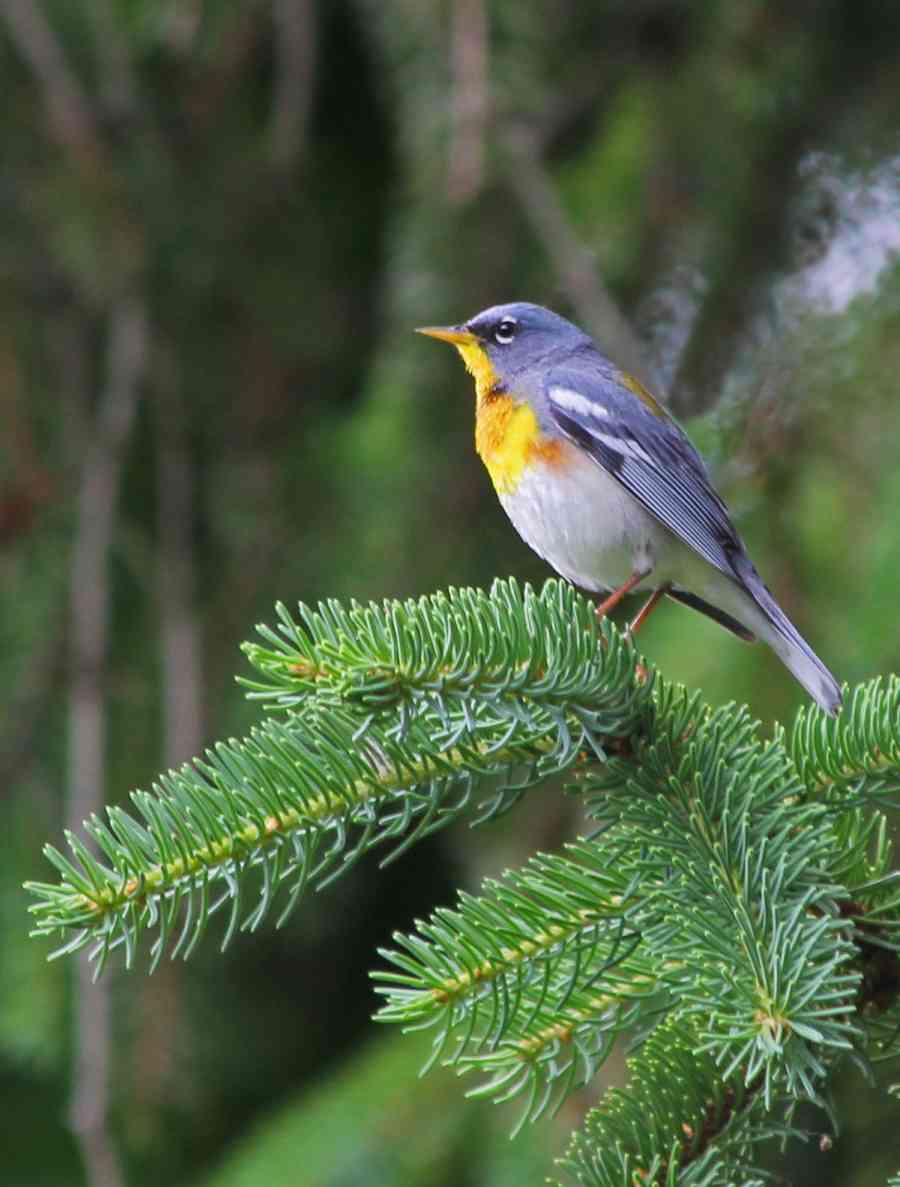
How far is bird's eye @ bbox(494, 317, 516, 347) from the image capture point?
4.05m

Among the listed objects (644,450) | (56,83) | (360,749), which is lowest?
(360,749)

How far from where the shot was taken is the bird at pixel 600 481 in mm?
3635

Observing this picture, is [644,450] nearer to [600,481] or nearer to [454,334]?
[600,481]

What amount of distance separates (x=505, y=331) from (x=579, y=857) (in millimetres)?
2141

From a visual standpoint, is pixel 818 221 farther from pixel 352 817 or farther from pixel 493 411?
pixel 352 817

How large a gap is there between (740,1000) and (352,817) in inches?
23.2

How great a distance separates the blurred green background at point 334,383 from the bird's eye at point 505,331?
101 mm

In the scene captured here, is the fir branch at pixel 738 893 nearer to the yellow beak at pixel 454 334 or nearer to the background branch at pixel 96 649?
the background branch at pixel 96 649

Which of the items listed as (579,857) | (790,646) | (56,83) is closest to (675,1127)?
(579,857)

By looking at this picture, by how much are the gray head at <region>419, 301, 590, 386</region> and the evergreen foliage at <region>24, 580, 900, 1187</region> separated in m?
1.86

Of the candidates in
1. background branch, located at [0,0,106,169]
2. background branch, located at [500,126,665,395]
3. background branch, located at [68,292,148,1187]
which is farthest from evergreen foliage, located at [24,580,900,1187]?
background branch, located at [0,0,106,169]

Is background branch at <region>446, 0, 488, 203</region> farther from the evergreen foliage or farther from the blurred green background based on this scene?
the evergreen foliage

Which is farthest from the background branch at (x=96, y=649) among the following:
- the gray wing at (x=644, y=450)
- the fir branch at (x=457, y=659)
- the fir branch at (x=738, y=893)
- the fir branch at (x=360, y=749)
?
the fir branch at (x=738, y=893)

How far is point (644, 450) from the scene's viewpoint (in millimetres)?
4055
